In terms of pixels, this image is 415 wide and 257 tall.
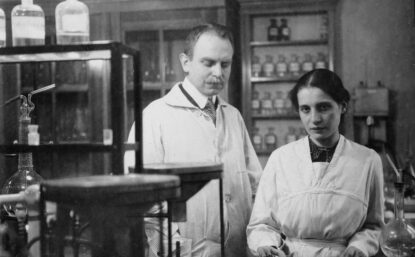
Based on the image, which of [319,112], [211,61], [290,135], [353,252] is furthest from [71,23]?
[290,135]

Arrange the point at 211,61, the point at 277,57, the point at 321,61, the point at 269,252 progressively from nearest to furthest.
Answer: the point at 269,252, the point at 211,61, the point at 321,61, the point at 277,57

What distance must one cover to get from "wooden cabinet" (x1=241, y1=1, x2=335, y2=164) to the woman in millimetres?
2836

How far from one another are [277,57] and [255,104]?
1.71 feet

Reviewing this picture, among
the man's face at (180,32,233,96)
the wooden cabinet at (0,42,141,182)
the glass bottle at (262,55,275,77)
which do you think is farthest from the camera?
the glass bottle at (262,55,275,77)

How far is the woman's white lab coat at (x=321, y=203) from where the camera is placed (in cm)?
197

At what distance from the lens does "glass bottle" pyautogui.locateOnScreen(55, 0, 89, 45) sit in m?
1.79

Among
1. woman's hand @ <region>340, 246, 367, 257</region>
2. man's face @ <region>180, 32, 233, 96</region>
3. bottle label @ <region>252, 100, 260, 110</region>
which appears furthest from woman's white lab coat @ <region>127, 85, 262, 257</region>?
bottle label @ <region>252, 100, 260, 110</region>

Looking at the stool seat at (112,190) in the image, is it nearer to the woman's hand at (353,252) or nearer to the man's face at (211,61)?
the woman's hand at (353,252)

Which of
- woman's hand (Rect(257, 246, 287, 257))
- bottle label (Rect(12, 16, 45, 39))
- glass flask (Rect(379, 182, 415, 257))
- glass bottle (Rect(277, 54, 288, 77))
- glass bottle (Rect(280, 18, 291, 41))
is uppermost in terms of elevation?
glass bottle (Rect(280, 18, 291, 41))

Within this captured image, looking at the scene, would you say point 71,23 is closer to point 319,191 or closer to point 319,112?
point 319,112

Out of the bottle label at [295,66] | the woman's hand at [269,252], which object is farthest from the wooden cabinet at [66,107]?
the woman's hand at [269,252]

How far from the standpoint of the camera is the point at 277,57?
5.17m

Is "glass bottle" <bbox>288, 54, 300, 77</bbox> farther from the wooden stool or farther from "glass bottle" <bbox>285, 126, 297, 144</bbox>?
the wooden stool

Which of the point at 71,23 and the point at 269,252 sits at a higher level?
the point at 71,23
